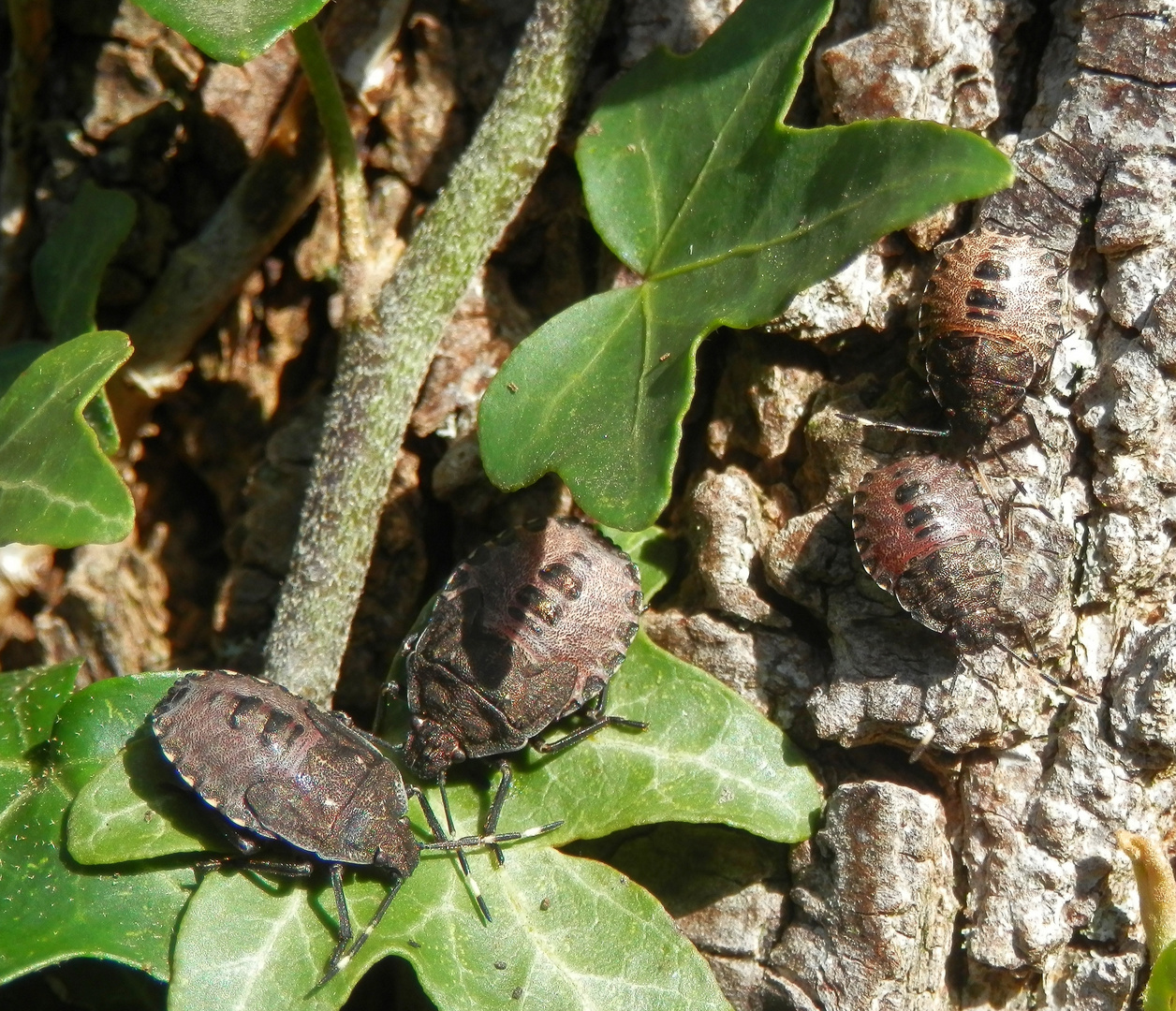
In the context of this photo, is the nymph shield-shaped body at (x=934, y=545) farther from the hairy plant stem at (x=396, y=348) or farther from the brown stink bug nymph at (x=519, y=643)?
the hairy plant stem at (x=396, y=348)

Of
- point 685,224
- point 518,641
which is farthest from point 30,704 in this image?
point 685,224

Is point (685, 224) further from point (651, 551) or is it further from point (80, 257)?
point (80, 257)

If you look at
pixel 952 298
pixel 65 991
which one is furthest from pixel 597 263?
pixel 65 991

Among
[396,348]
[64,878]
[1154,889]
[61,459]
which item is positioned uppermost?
[61,459]

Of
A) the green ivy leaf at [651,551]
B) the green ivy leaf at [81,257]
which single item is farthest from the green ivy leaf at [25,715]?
the green ivy leaf at [651,551]

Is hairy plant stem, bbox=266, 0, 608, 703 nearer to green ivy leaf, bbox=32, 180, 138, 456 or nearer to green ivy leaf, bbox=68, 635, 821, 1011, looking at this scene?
green ivy leaf, bbox=68, 635, 821, 1011

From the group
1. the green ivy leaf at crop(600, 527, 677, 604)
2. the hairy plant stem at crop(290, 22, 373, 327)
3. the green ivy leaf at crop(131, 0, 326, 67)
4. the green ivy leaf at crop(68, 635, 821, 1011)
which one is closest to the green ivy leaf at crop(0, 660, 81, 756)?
the green ivy leaf at crop(68, 635, 821, 1011)
